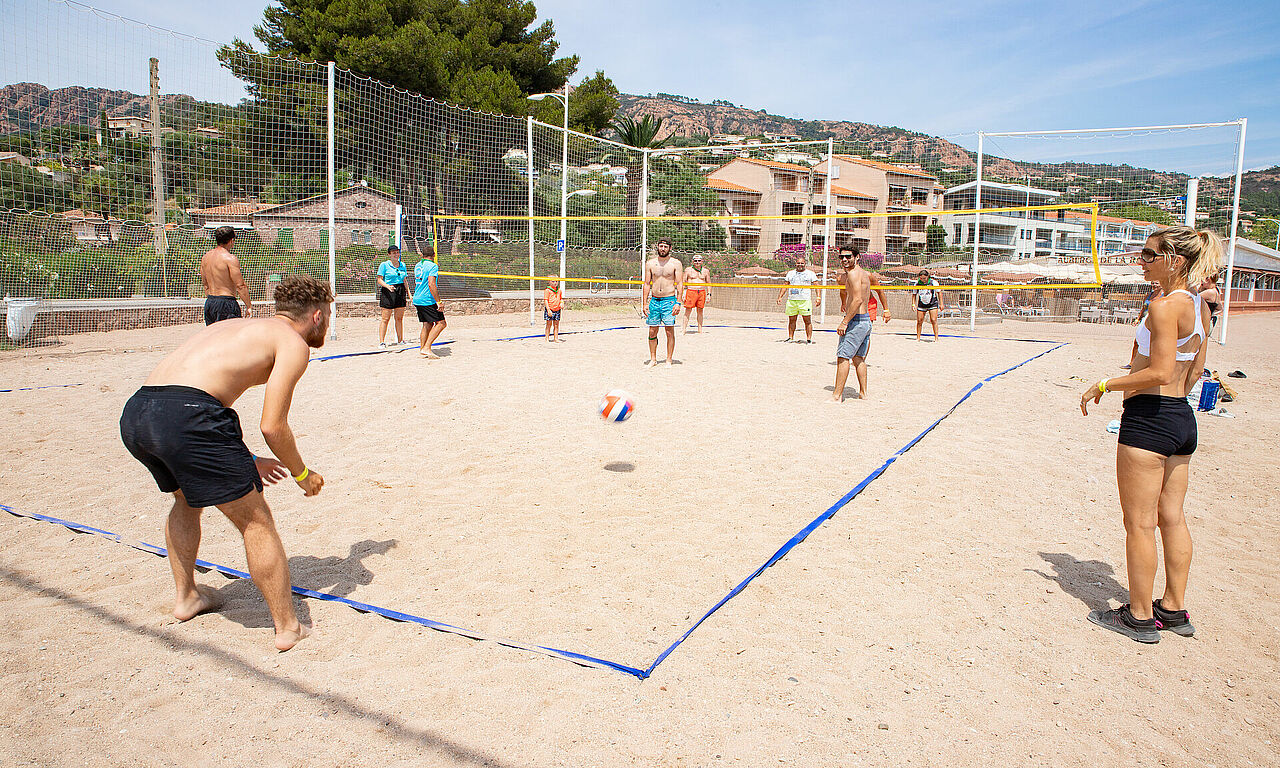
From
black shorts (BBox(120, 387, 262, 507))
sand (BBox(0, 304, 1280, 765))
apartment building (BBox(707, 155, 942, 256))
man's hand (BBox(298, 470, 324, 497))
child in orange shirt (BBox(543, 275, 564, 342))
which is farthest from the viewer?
apartment building (BBox(707, 155, 942, 256))

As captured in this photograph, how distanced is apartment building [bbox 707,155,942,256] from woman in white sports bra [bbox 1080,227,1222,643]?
48.4 ft

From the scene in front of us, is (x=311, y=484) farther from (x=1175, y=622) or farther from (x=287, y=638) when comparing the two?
(x=1175, y=622)

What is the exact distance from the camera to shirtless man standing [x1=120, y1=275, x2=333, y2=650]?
232 cm

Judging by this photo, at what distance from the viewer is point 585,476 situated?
14.8 feet

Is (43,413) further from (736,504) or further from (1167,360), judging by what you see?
(1167,360)

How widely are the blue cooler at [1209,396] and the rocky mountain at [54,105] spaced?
12309 mm

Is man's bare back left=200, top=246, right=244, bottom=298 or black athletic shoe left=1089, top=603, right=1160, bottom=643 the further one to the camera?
man's bare back left=200, top=246, right=244, bottom=298

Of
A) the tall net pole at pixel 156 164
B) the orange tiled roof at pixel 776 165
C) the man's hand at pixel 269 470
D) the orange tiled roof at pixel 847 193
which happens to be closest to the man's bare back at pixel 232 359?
the man's hand at pixel 269 470

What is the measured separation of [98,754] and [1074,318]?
80.9 feet

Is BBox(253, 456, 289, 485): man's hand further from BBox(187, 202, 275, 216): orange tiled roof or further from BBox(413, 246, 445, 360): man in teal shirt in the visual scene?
BBox(187, 202, 275, 216): orange tiled roof

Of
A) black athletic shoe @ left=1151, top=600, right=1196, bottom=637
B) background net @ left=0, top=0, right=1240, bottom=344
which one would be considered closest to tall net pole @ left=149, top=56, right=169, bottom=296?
background net @ left=0, top=0, right=1240, bottom=344

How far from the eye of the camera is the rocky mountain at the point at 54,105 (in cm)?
806

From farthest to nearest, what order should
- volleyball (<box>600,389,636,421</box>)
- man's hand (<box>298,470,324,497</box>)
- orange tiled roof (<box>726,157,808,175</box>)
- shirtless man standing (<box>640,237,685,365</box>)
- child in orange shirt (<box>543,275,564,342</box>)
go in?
orange tiled roof (<box>726,157,808,175</box>) < child in orange shirt (<box>543,275,564,342</box>) < shirtless man standing (<box>640,237,685,365</box>) < volleyball (<box>600,389,636,421</box>) < man's hand (<box>298,470,324,497</box>)

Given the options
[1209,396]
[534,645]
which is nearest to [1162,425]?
[534,645]
